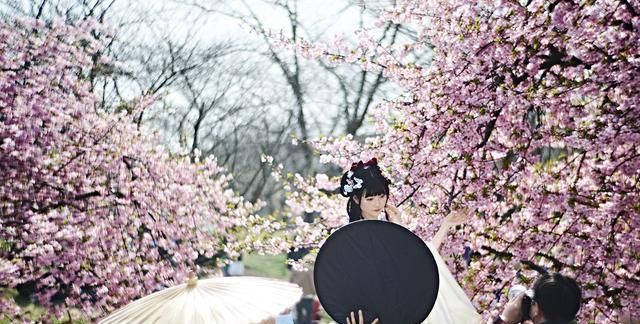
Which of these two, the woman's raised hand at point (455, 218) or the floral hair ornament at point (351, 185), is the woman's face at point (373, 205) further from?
the woman's raised hand at point (455, 218)

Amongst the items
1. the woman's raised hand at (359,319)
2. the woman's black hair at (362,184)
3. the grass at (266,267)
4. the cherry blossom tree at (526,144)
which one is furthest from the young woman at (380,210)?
the grass at (266,267)

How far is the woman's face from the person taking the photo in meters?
3.88

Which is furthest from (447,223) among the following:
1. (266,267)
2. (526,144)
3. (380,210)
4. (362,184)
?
(266,267)

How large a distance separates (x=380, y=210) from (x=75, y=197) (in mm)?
5332

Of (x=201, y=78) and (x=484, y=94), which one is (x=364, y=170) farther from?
(x=201, y=78)

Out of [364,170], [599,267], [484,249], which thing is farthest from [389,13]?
[364,170]

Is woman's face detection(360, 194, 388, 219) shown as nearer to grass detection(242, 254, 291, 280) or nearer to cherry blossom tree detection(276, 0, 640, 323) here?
cherry blossom tree detection(276, 0, 640, 323)

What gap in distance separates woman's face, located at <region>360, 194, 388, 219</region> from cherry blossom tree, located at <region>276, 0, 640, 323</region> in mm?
2164

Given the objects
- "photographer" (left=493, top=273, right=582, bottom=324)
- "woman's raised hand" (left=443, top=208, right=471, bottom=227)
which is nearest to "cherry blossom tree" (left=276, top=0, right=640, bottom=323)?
"woman's raised hand" (left=443, top=208, right=471, bottom=227)

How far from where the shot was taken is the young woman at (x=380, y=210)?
12.0ft

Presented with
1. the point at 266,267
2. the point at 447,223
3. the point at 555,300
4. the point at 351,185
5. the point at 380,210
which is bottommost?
the point at 266,267

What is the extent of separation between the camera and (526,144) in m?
6.43

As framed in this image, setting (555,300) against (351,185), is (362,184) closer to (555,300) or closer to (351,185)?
(351,185)

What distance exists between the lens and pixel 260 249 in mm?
8883
